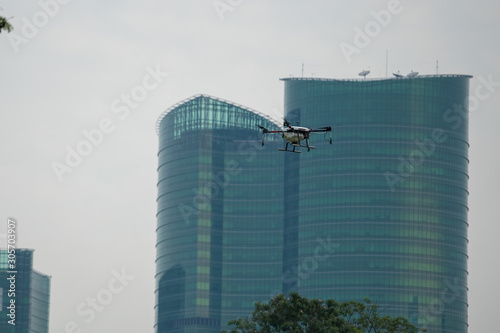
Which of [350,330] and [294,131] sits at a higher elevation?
[294,131]

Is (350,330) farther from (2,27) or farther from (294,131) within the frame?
(2,27)

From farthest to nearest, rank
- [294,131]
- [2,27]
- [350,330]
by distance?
[350,330], [294,131], [2,27]

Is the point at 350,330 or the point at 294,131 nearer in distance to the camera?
the point at 294,131

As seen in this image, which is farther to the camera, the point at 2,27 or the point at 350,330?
the point at 350,330

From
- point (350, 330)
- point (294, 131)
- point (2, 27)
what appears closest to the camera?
point (2, 27)

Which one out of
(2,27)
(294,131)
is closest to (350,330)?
A: (294,131)
